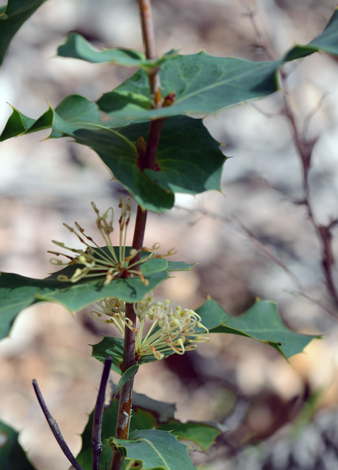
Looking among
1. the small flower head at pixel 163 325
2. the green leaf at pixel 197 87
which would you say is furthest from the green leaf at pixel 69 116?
the small flower head at pixel 163 325

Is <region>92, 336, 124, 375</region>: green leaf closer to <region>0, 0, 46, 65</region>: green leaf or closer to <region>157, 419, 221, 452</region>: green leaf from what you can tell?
<region>157, 419, 221, 452</region>: green leaf

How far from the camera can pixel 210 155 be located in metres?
0.51

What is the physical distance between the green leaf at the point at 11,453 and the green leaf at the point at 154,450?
12.4 inches

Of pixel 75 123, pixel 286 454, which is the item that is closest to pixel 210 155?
pixel 75 123

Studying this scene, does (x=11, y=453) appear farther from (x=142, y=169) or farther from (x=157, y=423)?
(x=142, y=169)

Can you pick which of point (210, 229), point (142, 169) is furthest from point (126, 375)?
point (210, 229)

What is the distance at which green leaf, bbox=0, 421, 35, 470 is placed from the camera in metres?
0.82

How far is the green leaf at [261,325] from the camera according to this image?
2.35 feet

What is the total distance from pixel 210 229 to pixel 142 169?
176cm

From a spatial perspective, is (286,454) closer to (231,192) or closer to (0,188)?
(231,192)

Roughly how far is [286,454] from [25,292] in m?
1.55

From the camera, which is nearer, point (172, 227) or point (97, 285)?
point (97, 285)

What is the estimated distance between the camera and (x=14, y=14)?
19.7 inches

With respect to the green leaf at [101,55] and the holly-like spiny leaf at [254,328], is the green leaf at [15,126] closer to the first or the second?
the green leaf at [101,55]
